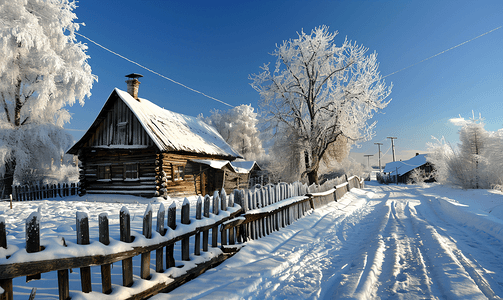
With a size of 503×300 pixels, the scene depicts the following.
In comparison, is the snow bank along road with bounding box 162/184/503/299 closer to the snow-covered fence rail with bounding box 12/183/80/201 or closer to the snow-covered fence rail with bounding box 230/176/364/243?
the snow-covered fence rail with bounding box 230/176/364/243

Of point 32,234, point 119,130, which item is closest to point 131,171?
point 119,130

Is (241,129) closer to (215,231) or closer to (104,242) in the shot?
(215,231)

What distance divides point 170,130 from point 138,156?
2911mm

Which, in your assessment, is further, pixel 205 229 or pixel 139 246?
pixel 205 229

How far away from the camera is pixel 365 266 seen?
4074 mm

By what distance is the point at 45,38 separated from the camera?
1572 cm

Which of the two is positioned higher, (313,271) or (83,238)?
(83,238)

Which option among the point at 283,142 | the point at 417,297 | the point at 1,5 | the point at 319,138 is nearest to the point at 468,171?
the point at 319,138

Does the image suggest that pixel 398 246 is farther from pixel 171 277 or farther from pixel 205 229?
pixel 171 277

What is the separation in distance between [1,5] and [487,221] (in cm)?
2534

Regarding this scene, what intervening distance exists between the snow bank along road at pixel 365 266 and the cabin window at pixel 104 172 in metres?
13.8

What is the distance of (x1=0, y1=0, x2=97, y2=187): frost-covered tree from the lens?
14.9m

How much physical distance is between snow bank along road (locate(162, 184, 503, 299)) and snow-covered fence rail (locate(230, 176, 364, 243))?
29cm

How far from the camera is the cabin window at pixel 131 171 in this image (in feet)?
50.2
